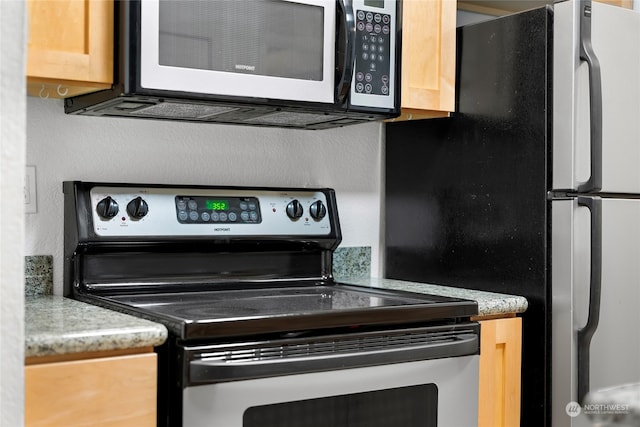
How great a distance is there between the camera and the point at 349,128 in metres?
2.41

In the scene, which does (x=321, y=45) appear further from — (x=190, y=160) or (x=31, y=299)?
(x=31, y=299)

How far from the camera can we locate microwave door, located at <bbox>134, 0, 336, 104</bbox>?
1.68 m

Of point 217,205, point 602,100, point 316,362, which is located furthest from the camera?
point 217,205

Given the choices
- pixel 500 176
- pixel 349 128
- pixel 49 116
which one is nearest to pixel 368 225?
pixel 349 128

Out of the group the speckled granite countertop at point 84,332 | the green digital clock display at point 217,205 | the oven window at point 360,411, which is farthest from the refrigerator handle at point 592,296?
the speckled granite countertop at point 84,332

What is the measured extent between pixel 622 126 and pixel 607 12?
0.94ft

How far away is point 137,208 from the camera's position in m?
1.96

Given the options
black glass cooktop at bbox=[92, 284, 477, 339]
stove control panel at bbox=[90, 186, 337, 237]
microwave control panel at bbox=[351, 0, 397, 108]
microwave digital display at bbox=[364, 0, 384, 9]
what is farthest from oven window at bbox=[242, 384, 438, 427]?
microwave digital display at bbox=[364, 0, 384, 9]

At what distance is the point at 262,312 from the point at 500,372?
701mm

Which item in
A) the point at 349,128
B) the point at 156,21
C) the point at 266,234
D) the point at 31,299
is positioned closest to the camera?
the point at 156,21

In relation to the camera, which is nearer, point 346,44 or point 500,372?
point 346,44

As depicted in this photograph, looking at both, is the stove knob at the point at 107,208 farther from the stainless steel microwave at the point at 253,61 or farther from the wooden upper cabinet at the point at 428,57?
the wooden upper cabinet at the point at 428,57

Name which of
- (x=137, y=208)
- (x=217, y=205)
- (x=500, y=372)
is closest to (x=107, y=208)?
(x=137, y=208)

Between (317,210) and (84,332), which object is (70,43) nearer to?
(84,332)
